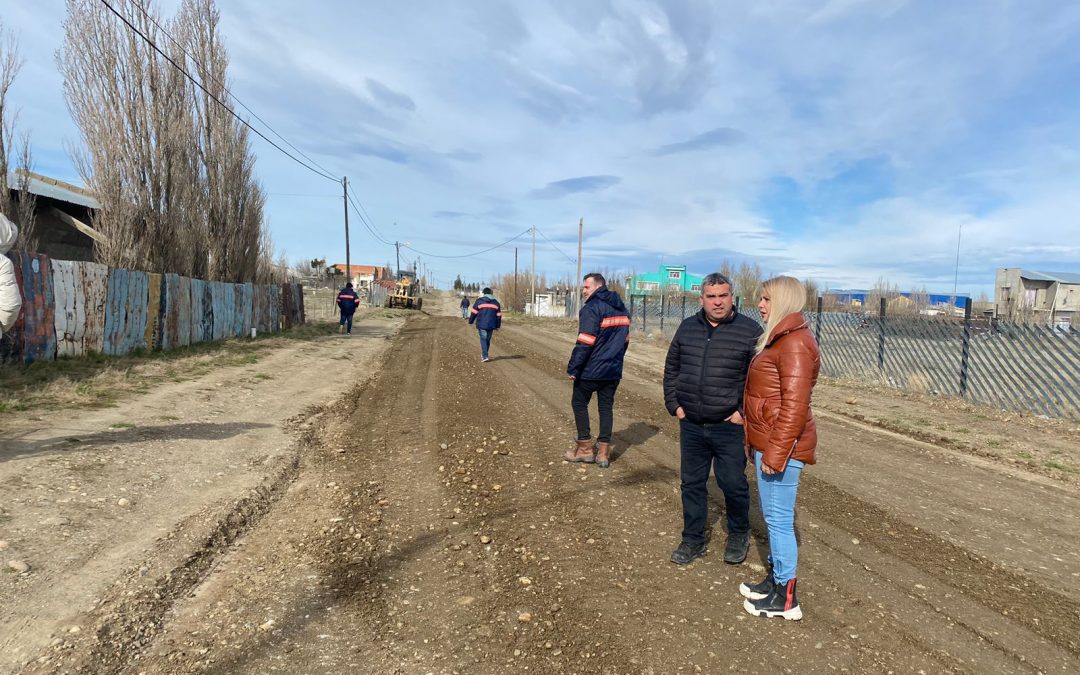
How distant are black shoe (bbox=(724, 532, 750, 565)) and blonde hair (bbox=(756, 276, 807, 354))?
4.39 ft

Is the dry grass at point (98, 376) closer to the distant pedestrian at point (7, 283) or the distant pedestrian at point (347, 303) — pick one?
the distant pedestrian at point (7, 283)

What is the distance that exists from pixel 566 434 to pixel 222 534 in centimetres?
382

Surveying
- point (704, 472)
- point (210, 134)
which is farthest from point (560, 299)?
point (704, 472)

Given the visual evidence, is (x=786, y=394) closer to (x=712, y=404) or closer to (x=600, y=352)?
(x=712, y=404)

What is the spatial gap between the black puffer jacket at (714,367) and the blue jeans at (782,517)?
510 mm

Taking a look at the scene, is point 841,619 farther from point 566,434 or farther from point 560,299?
point 560,299

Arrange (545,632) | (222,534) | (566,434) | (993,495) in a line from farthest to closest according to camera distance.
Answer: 1. (566,434)
2. (993,495)
3. (222,534)
4. (545,632)

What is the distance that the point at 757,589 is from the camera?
3.07 meters

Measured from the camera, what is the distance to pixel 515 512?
4281mm

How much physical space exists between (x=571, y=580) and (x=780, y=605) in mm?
1135

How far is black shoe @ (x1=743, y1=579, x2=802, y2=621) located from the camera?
9.66 ft

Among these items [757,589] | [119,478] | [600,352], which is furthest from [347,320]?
[757,589]

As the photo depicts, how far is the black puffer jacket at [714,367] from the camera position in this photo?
3.32m

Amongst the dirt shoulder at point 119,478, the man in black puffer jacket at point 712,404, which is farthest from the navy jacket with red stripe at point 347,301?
the man in black puffer jacket at point 712,404
